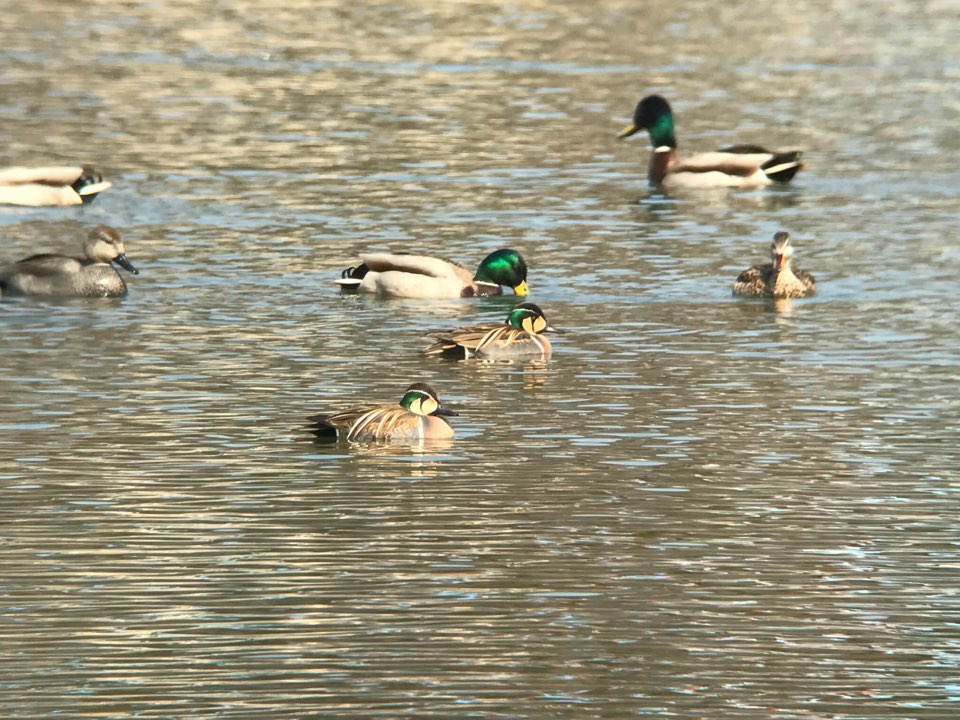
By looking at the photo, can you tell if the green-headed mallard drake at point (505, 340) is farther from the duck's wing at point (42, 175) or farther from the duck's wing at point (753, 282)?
the duck's wing at point (42, 175)

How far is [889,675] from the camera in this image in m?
9.81

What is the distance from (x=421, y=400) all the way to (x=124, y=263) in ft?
26.3

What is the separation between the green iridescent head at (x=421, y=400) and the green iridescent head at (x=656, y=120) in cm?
1680

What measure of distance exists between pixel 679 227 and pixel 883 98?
1202 cm

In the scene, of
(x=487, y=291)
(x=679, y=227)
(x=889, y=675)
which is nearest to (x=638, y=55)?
(x=679, y=227)

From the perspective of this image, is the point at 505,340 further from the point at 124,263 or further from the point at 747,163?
the point at 747,163

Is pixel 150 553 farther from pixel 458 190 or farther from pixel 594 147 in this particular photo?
pixel 594 147

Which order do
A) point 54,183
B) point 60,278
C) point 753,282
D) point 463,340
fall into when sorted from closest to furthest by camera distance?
point 463,340 → point 753,282 → point 60,278 → point 54,183

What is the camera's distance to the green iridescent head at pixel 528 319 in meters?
18.2

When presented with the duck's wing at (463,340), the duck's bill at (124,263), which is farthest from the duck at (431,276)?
the duck's wing at (463,340)

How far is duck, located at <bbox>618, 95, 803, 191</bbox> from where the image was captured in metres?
29.5

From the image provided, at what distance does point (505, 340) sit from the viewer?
1825cm

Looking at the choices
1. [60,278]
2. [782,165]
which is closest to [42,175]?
[60,278]

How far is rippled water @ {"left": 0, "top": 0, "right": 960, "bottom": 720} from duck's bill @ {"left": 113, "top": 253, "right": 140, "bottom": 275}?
35 cm
